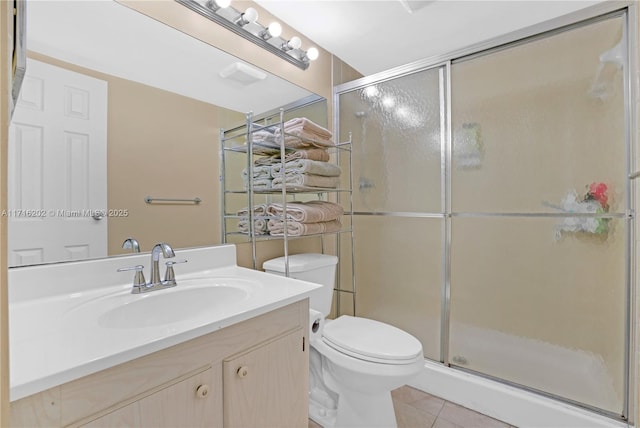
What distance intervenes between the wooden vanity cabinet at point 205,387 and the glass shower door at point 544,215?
3.75 ft

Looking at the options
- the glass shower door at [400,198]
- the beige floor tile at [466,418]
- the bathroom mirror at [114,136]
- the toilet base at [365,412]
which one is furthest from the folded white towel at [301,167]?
the beige floor tile at [466,418]

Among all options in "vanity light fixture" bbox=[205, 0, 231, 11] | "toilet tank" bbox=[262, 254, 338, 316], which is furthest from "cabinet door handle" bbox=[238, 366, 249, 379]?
"vanity light fixture" bbox=[205, 0, 231, 11]

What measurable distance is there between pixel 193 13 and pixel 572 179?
6.13ft

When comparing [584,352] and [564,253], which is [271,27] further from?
[584,352]

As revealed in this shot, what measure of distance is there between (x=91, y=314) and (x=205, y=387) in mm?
372

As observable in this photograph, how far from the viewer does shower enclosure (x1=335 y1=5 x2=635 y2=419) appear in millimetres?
1310

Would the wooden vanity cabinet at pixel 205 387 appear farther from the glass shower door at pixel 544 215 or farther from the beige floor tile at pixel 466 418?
the glass shower door at pixel 544 215

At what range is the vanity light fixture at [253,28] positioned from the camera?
4.19 feet

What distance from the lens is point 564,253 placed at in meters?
1.40

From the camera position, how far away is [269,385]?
85cm

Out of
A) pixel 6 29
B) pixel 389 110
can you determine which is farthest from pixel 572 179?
pixel 6 29

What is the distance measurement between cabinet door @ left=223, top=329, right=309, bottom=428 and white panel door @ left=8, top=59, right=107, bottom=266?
632 millimetres

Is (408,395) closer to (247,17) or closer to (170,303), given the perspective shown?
(170,303)

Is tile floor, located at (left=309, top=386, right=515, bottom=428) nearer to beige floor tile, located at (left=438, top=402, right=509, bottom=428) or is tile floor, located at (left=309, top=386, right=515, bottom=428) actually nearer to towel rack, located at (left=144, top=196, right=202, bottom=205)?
beige floor tile, located at (left=438, top=402, right=509, bottom=428)
